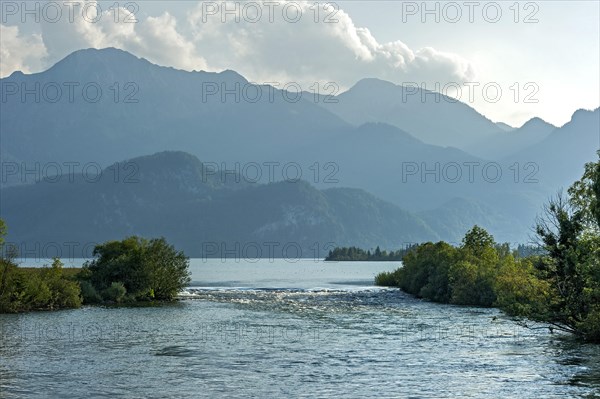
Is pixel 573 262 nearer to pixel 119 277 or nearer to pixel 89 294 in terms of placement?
pixel 89 294

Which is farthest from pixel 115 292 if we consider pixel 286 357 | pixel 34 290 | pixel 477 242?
pixel 477 242

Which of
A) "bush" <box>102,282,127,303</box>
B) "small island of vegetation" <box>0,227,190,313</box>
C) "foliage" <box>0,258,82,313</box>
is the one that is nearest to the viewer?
"foliage" <box>0,258,82,313</box>

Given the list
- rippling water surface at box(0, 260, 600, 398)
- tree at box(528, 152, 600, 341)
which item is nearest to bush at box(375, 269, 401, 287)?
rippling water surface at box(0, 260, 600, 398)

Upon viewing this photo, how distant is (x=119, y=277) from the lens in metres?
95.6

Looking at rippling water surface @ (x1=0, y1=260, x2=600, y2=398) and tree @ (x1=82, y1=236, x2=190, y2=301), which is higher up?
tree @ (x1=82, y1=236, x2=190, y2=301)

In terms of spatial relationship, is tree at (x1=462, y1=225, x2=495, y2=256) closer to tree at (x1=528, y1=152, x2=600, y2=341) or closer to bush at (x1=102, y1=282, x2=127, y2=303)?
bush at (x1=102, y1=282, x2=127, y2=303)

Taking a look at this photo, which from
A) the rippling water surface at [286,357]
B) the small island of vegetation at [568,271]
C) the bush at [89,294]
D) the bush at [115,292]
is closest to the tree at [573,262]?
the small island of vegetation at [568,271]

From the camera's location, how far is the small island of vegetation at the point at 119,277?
8250 centimetres

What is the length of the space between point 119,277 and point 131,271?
84.4 inches

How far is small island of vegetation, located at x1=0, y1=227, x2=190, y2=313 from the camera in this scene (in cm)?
8250

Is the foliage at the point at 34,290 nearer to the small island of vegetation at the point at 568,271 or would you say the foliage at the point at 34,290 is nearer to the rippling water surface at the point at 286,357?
the rippling water surface at the point at 286,357

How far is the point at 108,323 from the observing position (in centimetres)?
6531

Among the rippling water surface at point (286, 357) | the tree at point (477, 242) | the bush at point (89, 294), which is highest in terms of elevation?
the tree at point (477, 242)

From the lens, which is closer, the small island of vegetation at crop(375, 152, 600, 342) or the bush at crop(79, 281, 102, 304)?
the small island of vegetation at crop(375, 152, 600, 342)
